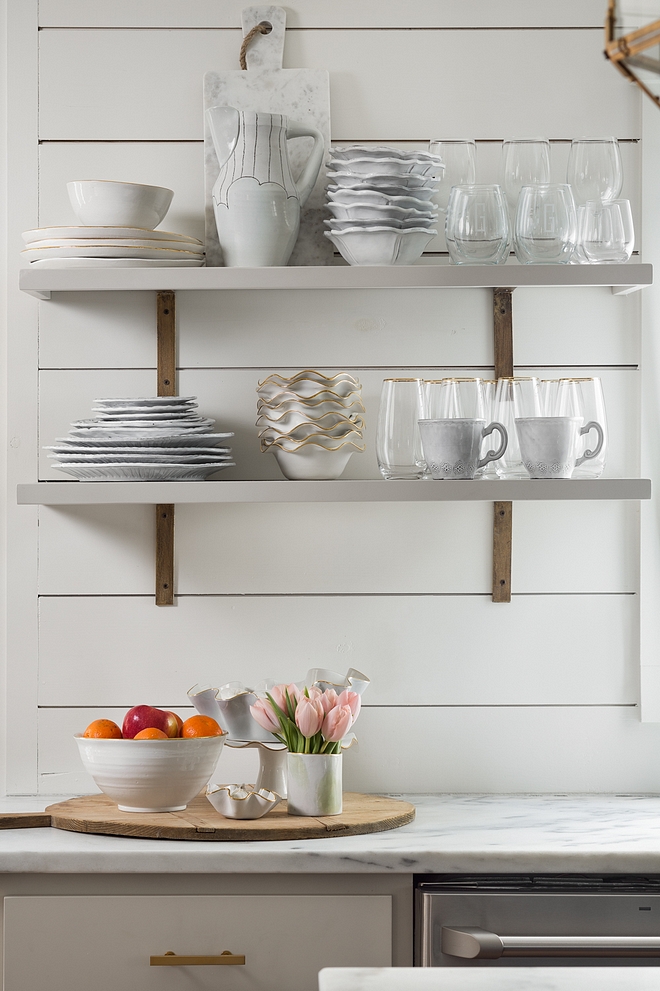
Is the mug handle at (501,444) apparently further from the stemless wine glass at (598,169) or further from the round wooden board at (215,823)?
the round wooden board at (215,823)

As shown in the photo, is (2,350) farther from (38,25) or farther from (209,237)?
(38,25)

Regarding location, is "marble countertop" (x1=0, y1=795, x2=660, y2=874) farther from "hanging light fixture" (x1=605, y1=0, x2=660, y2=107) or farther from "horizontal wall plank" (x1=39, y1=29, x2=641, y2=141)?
"horizontal wall plank" (x1=39, y1=29, x2=641, y2=141)

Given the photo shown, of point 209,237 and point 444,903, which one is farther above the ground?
point 209,237

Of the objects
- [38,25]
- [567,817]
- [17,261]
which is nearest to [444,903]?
[567,817]

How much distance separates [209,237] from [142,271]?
9.5 inches

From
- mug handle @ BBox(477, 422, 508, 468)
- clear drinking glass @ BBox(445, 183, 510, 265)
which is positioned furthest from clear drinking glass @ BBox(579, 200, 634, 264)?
mug handle @ BBox(477, 422, 508, 468)

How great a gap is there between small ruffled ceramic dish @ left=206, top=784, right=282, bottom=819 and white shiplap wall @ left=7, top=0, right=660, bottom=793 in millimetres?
344

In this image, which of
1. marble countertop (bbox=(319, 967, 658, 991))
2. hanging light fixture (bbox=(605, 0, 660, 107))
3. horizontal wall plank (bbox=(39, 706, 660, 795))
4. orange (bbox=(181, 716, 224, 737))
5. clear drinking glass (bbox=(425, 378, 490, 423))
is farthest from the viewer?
horizontal wall plank (bbox=(39, 706, 660, 795))

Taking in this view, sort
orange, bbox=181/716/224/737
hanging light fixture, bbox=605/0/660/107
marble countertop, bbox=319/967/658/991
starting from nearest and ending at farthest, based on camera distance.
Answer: hanging light fixture, bbox=605/0/660/107 → marble countertop, bbox=319/967/658/991 → orange, bbox=181/716/224/737

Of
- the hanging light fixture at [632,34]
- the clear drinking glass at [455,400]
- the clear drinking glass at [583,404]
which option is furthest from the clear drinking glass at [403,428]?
the hanging light fixture at [632,34]

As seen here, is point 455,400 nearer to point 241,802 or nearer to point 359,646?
A: point 359,646

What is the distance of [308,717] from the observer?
1.61m

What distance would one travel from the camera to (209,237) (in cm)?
193

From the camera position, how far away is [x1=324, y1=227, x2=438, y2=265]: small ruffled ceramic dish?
1.75 meters
